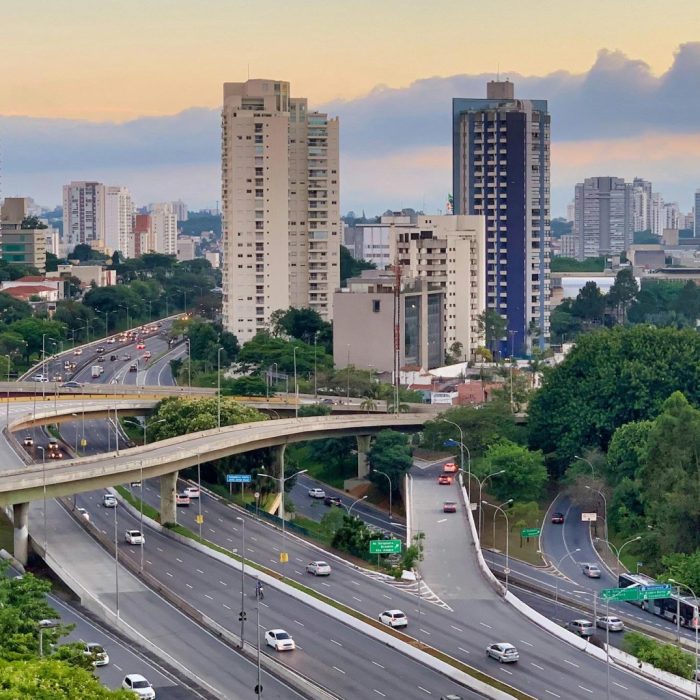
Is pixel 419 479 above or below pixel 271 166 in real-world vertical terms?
below

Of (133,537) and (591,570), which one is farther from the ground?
(133,537)

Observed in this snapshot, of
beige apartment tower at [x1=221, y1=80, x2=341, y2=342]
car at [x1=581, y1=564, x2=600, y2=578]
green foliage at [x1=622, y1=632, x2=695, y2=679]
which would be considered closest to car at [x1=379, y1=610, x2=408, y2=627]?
green foliage at [x1=622, y1=632, x2=695, y2=679]

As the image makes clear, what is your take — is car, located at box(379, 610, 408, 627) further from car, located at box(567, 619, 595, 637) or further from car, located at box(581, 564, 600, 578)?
car, located at box(581, 564, 600, 578)

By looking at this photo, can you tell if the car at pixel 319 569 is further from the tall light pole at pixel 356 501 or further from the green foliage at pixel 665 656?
the tall light pole at pixel 356 501

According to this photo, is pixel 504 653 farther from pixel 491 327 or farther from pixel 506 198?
pixel 506 198

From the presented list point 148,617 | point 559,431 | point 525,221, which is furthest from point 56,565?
point 525,221

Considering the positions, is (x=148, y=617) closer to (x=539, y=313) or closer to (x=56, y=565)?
(x=56, y=565)

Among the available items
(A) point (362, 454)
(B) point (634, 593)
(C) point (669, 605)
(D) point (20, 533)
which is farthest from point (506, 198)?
(B) point (634, 593)
